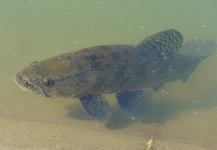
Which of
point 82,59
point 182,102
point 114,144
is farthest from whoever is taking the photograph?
point 182,102

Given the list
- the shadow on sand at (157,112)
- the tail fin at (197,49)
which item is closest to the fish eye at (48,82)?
the shadow on sand at (157,112)

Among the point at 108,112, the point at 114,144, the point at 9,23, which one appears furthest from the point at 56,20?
the point at 114,144

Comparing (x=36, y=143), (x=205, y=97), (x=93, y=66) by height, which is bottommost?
(x=205, y=97)

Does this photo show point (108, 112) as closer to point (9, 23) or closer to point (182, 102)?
point (182, 102)

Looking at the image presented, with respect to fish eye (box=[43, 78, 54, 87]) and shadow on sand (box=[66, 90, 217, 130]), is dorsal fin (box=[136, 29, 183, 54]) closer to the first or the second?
shadow on sand (box=[66, 90, 217, 130])

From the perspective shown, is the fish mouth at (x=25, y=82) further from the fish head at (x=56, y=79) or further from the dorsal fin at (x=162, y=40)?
the dorsal fin at (x=162, y=40)

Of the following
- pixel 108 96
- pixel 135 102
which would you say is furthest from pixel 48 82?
pixel 108 96

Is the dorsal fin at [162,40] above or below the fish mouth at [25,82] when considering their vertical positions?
above

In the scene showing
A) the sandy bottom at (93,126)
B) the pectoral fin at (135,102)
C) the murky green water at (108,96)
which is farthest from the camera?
the pectoral fin at (135,102)
